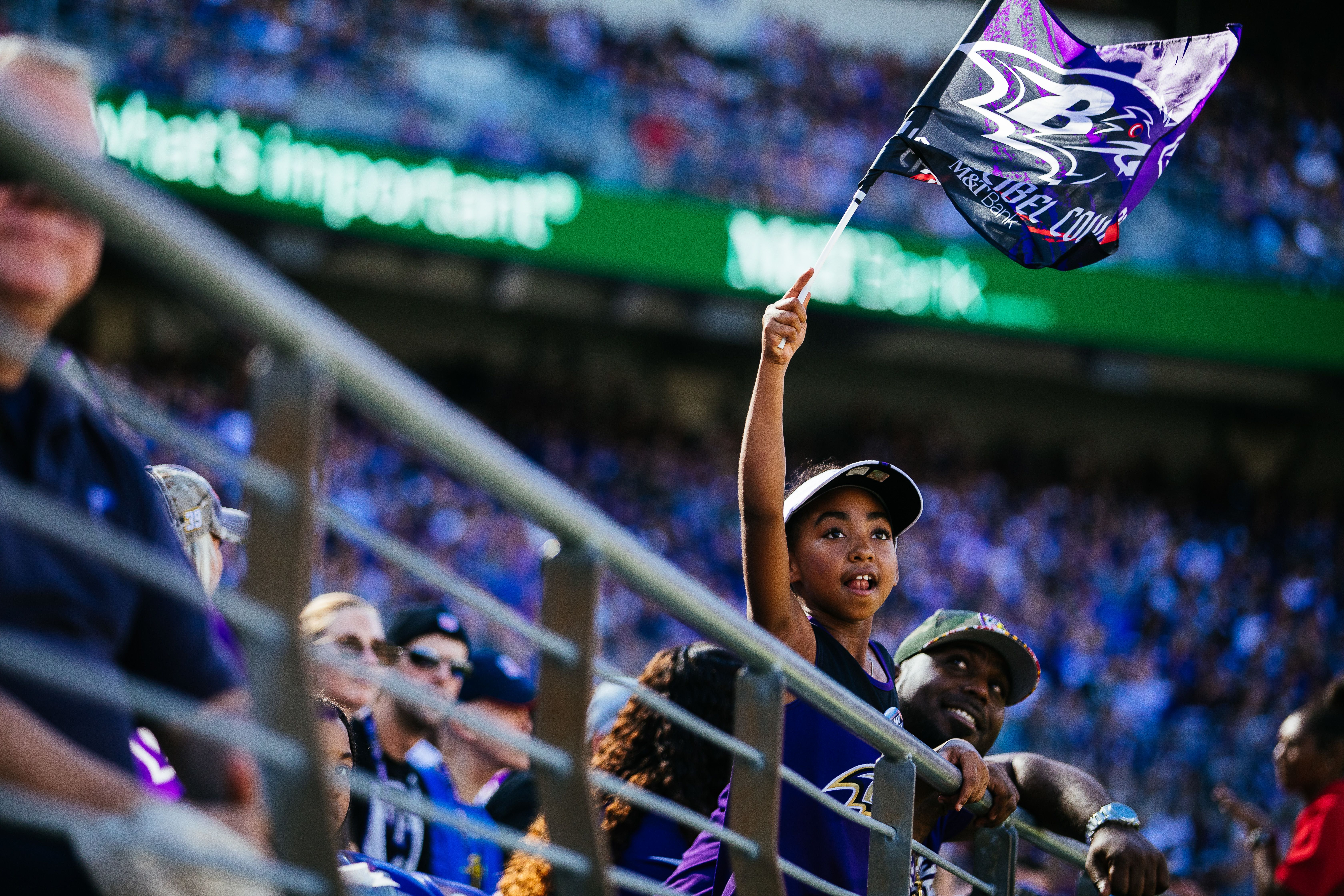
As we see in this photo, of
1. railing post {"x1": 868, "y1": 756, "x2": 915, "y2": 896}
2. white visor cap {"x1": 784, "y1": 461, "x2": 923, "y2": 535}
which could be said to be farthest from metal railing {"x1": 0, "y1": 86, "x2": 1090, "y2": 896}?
white visor cap {"x1": 784, "y1": 461, "x2": 923, "y2": 535}

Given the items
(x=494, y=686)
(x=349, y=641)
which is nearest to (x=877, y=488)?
(x=349, y=641)

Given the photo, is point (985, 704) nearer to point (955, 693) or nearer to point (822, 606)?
point (955, 693)

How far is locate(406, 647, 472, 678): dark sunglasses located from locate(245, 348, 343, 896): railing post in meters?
2.48

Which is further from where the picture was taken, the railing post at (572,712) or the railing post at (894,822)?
the railing post at (894,822)

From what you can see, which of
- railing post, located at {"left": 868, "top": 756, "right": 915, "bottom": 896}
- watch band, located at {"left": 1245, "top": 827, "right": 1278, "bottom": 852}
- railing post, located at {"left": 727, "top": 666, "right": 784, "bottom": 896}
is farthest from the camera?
watch band, located at {"left": 1245, "top": 827, "right": 1278, "bottom": 852}

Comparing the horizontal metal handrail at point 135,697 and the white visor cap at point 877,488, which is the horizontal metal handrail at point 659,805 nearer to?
the horizontal metal handrail at point 135,697

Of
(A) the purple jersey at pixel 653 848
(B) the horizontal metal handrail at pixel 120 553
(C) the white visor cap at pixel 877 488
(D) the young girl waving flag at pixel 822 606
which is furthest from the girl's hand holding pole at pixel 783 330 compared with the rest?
(B) the horizontal metal handrail at pixel 120 553

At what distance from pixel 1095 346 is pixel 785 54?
5.14 m

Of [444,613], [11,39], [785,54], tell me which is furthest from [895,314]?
[11,39]

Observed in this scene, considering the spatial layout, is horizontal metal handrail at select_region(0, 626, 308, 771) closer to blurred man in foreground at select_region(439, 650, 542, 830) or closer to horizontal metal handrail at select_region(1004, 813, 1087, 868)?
horizontal metal handrail at select_region(1004, 813, 1087, 868)

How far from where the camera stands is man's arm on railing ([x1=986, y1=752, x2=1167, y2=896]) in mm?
2490

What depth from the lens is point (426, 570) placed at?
3.91 ft

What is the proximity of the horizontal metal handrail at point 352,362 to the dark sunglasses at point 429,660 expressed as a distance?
1980 mm

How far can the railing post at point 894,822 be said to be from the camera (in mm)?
2053
